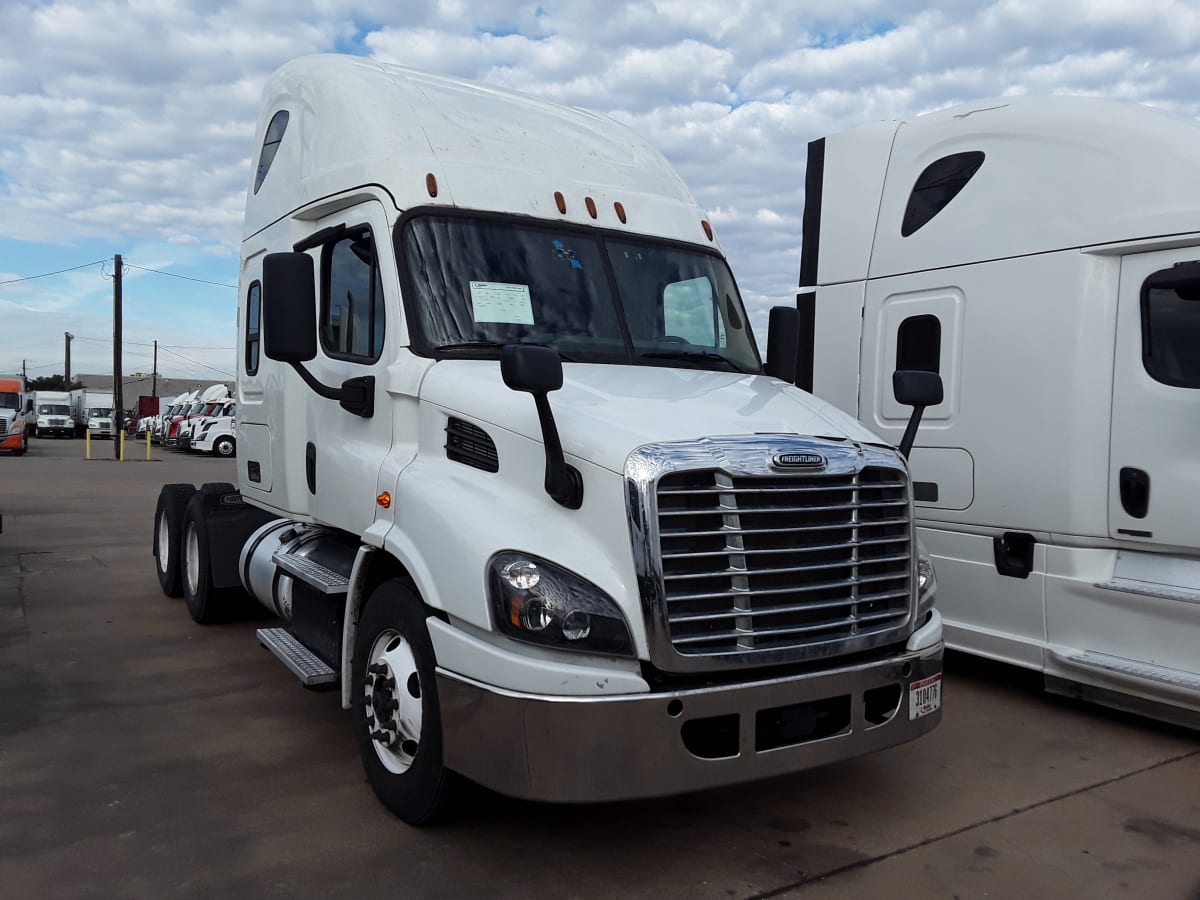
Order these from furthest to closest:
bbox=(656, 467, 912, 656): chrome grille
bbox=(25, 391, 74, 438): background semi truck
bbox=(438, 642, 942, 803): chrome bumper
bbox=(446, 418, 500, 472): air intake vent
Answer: bbox=(25, 391, 74, 438): background semi truck → bbox=(446, 418, 500, 472): air intake vent → bbox=(656, 467, 912, 656): chrome grille → bbox=(438, 642, 942, 803): chrome bumper

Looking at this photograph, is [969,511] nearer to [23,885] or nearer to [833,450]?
[833,450]

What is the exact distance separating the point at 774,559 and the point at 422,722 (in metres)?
1.48

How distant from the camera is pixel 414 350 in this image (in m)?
4.47

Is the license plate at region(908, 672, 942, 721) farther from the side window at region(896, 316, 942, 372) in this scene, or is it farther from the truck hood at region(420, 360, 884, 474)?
the side window at region(896, 316, 942, 372)

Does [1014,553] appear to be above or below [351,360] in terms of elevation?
below

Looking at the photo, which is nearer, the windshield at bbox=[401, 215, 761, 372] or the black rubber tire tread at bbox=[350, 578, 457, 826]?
the black rubber tire tread at bbox=[350, 578, 457, 826]

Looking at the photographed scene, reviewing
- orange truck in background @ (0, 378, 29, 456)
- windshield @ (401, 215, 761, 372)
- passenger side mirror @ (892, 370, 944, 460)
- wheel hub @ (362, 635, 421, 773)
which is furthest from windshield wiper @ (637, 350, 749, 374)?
orange truck in background @ (0, 378, 29, 456)

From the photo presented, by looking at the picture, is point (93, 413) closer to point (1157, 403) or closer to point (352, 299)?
point (352, 299)

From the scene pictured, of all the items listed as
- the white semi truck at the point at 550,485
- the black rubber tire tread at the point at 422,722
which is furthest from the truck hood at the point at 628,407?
the black rubber tire tread at the point at 422,722

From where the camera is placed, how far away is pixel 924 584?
430 cm

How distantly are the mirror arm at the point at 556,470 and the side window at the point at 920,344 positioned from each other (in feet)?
11.2

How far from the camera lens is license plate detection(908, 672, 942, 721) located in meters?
4.02

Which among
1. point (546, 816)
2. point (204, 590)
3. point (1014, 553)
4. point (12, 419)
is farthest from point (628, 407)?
point (12, 419)

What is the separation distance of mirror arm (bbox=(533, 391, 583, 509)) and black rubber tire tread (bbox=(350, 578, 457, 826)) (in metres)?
0.74
